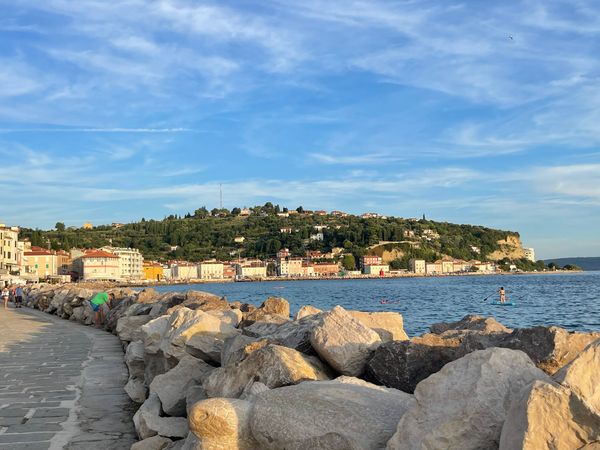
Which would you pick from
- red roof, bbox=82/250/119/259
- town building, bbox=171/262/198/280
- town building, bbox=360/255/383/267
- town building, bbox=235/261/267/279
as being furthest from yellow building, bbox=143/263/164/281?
town building, bbox=360/255/383/267

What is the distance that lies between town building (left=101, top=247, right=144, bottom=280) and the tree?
4941 centimetres

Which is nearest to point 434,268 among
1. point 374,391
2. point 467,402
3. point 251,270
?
point 251,270

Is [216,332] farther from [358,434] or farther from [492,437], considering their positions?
[492,437]

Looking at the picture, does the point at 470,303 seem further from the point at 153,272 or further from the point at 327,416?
the point at 153,272

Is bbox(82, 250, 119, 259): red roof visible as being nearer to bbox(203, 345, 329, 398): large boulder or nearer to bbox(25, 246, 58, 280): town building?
bbox(25, 246, 58, 280): town building

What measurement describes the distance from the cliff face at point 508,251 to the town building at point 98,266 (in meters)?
110

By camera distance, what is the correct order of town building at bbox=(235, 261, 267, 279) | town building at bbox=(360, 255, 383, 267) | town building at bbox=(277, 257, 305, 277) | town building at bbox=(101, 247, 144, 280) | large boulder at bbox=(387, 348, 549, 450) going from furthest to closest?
town building at bbox=(360, 255, 383, 267) → town building at bbox=(277, 257, 305, 277) → town building at bbox=(235, 261, 267, 279) → town building at bbox=(101, 247, 144, 280) → large boulder at bbox=(387, 348, 549, 450)

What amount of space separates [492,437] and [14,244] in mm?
85418

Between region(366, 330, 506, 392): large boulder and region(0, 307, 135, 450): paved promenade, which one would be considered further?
region(0, 307, 135, 450): paved promenade

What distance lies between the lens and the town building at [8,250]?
76137 millimetres

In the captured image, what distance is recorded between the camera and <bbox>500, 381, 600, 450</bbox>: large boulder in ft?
8.15

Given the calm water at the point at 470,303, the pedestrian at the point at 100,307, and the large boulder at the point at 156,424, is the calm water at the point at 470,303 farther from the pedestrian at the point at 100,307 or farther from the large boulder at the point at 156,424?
the large boulder at the point at 156,424

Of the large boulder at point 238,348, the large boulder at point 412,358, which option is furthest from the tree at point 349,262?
the large boulder at point 412,358

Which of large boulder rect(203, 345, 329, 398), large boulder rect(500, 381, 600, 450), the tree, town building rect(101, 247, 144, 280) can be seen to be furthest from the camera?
the tree
